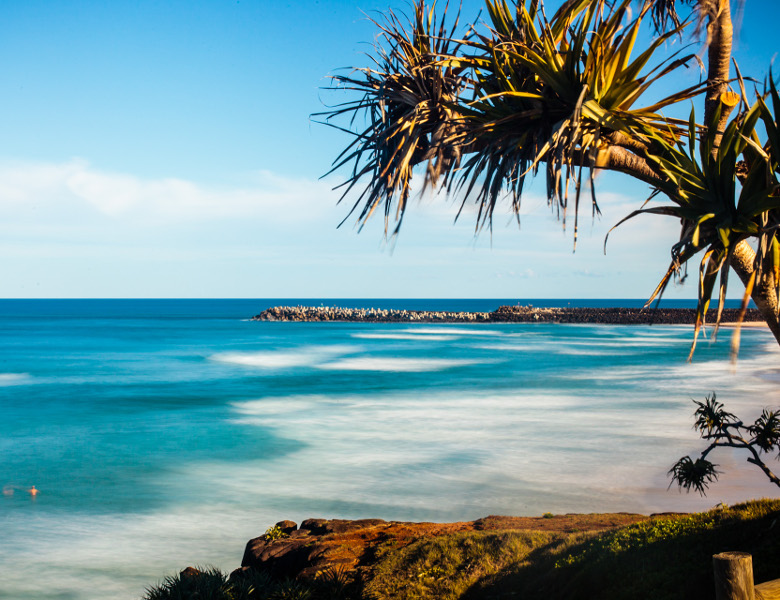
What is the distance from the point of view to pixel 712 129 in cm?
455

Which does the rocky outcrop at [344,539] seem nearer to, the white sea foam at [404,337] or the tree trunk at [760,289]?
the tree trunk at [760,289]

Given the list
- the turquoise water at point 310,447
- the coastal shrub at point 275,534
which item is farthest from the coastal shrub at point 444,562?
the turquoise water at point 310,447

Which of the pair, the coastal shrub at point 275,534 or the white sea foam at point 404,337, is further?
the white sea foam at point 404,337

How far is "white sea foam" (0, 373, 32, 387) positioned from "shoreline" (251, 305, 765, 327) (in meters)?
44.7

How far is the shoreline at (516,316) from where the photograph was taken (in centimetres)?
6325

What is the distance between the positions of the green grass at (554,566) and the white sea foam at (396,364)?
972 inches

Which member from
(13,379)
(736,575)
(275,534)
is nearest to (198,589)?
(275,534)

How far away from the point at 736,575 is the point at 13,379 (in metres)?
32.1

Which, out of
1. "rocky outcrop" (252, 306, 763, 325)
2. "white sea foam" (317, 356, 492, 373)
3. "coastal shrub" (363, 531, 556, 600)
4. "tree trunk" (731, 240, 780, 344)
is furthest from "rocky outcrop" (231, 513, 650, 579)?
"rocky outcrop" (252, 306, 763, 325)

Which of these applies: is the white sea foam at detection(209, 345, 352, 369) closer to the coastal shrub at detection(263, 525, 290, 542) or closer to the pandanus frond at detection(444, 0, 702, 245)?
the coastal shrub at detection(263, 525, 290, 542)

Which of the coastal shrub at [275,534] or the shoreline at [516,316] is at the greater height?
the shoreline at [516,316]

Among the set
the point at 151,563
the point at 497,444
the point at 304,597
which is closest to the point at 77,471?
the point at 151,563

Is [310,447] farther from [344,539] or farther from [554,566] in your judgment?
[554,566]

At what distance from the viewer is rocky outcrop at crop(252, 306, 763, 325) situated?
63312mm
